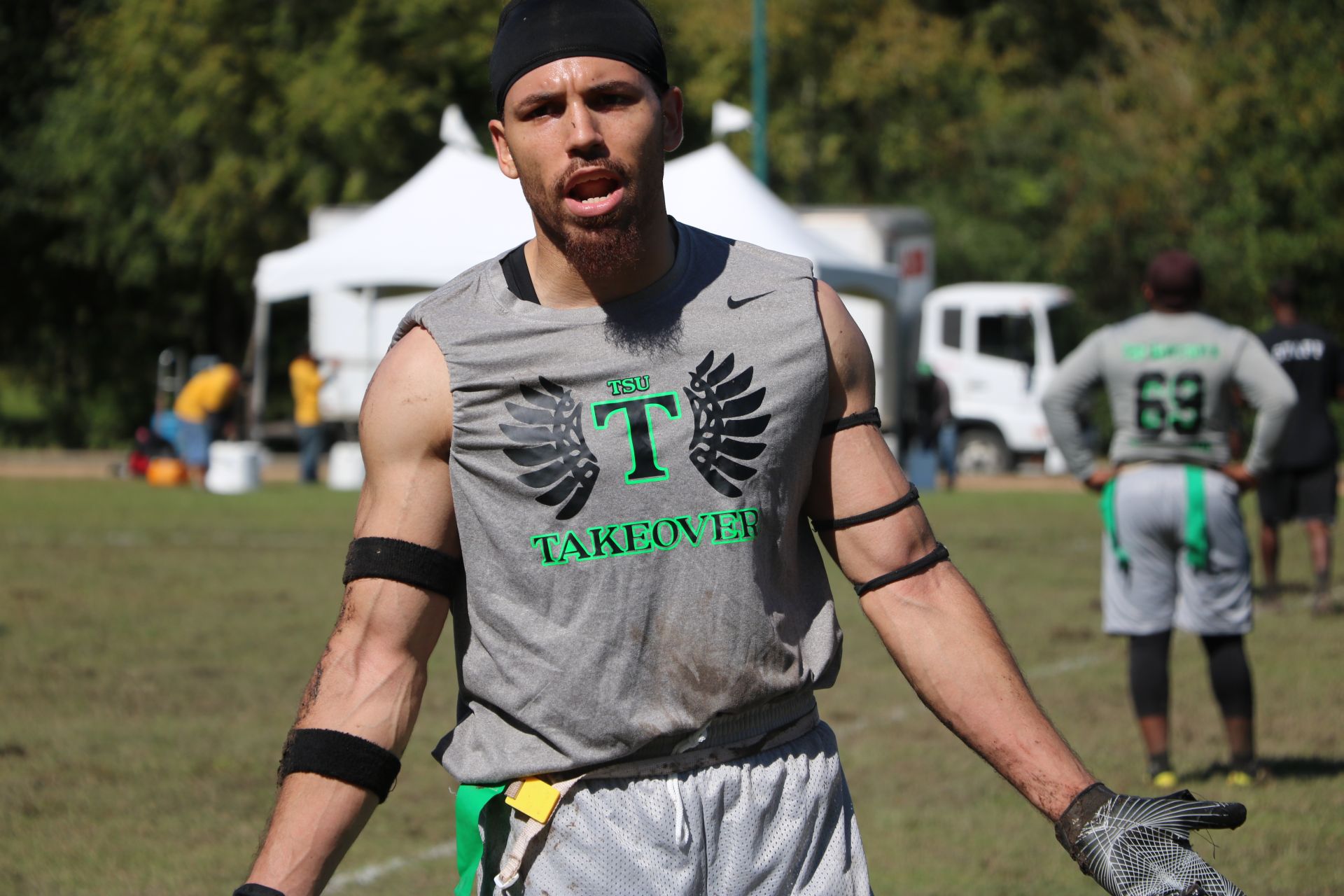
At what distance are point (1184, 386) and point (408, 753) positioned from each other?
359 cm

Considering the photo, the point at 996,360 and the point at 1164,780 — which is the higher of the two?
the point at 996,360

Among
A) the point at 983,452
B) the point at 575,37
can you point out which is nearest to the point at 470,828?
the point at 575,37

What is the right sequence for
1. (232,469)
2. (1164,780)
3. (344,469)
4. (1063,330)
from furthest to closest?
(1063,330) → (344,469) → (232,469) → (1164,780)

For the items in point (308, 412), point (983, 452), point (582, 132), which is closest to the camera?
point (582, 132)

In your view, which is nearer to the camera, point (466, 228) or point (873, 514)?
point (873, 514)

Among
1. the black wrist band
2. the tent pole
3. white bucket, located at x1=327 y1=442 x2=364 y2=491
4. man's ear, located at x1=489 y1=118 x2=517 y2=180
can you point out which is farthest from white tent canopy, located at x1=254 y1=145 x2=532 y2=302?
the black wrist band

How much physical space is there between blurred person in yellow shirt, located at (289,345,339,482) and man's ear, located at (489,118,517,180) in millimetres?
20204

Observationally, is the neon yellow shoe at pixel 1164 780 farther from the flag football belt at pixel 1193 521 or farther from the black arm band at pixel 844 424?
the black arm band at pixel 844 424

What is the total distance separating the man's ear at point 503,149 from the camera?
2654 millimetres

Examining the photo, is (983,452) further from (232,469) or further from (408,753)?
(408,753)

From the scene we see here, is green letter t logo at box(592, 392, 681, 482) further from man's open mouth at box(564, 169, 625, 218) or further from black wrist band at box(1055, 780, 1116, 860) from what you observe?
black wrist band at box(1055, 780, 1116, 860)

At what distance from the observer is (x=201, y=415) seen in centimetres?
2241

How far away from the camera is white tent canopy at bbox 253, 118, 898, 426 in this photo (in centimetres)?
1738

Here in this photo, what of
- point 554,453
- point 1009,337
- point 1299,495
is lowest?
point 1299,495
